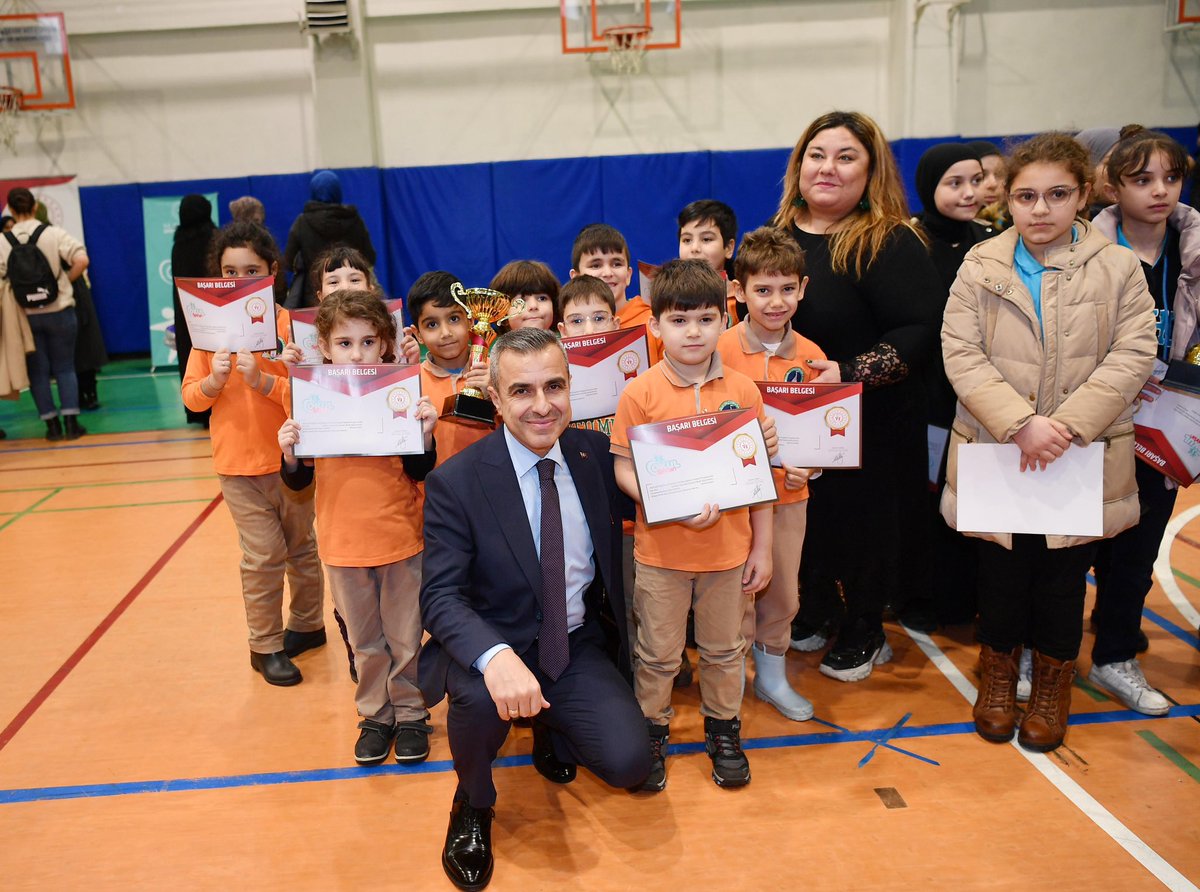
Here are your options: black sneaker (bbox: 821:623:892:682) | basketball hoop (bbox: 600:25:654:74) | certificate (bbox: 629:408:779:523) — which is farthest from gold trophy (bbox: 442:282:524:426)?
basketball hoop (bbox: 600:25:654:74)

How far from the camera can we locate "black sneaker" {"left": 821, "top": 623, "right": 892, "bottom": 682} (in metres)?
3.71

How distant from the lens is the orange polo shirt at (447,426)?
3.37m

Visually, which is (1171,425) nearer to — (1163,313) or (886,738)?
(1163,313)

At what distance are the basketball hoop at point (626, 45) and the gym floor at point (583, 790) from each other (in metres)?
9.94

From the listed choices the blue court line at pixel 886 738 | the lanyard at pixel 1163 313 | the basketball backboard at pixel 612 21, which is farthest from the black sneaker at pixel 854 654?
the basketball backboard at pixel 612 21

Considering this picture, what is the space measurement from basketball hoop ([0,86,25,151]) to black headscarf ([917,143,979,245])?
13.0 m

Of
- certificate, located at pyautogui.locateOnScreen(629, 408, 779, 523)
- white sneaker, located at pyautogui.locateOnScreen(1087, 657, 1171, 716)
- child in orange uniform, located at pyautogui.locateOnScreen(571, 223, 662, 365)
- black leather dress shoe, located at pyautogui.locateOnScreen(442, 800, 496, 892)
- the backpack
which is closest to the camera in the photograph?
black leather dress shoe, located at pyautogui.locateOnScreen(442, 800, 496, 892)

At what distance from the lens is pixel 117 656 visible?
13.6 ft

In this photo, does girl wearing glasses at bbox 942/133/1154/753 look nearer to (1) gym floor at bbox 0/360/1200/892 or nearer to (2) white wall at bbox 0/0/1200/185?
(1) gym floor at bbox 0/360/1200/892

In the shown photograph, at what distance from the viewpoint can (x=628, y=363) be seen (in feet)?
11.3

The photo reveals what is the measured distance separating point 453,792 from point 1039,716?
6.81ft

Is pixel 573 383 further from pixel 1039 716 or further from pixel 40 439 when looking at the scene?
pixel 40 439

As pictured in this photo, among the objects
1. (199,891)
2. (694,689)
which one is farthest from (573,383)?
(199,891)

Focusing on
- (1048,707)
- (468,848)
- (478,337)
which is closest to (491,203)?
(478,337)
